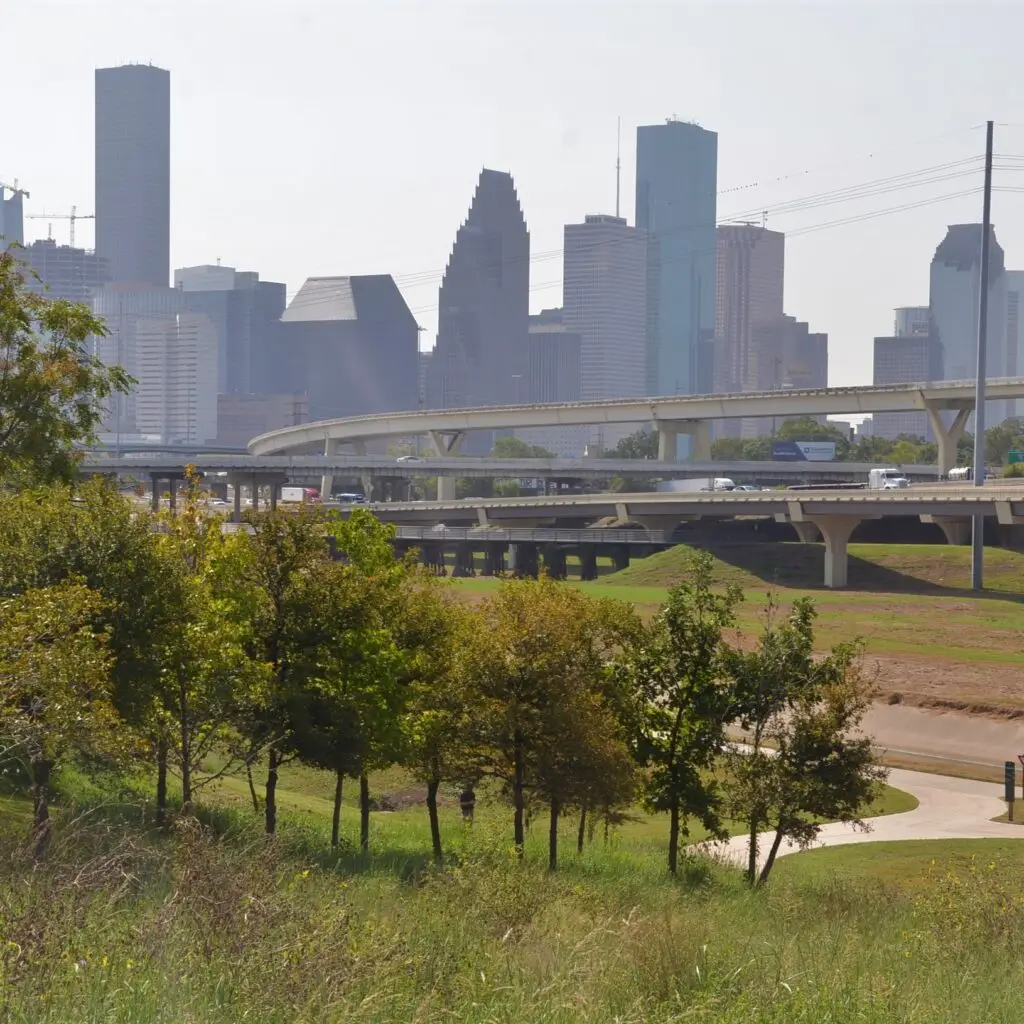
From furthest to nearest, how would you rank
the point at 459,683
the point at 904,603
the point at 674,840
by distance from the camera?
the point at 904,603 → the point at 459,683 → the point at 674,840

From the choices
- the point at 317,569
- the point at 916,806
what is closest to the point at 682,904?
the point at 317,569

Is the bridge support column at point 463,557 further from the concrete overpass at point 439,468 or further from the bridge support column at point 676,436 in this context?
the bridge support column at point 676,436

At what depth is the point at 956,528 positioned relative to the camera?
99938mm

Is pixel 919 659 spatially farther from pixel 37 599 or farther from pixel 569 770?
pixel 37 599

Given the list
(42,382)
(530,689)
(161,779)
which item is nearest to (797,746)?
(530,689)

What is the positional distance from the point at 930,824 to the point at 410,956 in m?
24.1

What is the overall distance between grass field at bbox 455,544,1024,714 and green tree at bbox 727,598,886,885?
20.0m

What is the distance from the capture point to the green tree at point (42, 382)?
30.5 meters

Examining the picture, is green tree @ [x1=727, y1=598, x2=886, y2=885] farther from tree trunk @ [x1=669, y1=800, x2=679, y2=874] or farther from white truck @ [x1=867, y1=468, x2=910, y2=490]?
white truck @ [x1=867, y1=468, x2=910, y2=490]

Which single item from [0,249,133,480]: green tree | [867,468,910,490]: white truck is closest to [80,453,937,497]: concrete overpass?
[867,468,910,490]: white truck

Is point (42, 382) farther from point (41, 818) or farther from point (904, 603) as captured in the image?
point (904, 603)

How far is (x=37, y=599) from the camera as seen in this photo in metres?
18.0

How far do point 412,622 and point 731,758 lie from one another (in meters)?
6.72

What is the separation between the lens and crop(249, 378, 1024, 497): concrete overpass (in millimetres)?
118688
